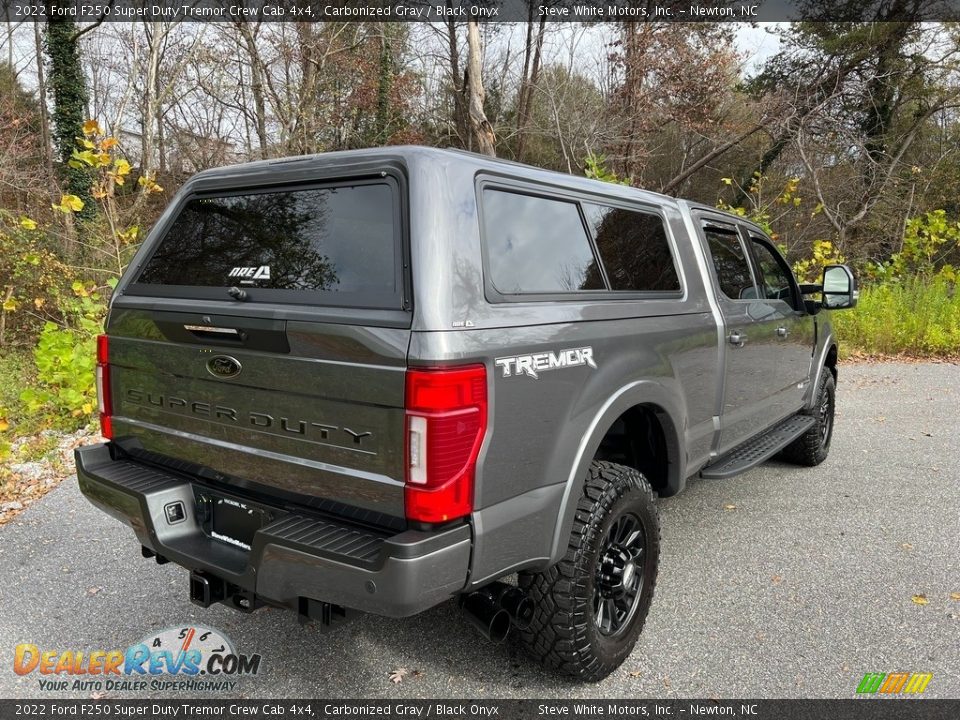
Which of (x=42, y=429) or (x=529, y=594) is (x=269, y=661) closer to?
(x=529, y=594)

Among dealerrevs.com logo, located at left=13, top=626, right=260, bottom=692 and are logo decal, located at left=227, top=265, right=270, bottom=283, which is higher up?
are logo decal, located at left=227, top=265, right=270, bottom=283

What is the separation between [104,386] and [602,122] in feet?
48.3

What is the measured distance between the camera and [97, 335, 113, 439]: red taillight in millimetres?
2857

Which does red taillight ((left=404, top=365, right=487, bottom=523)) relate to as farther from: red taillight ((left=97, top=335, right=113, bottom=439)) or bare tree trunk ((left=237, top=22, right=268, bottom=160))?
bare tree trunk ((left=237, top=22, right=268, bottom=160))

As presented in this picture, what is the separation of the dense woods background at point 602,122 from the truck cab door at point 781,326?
5.30 meters

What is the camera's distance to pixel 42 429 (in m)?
6.01

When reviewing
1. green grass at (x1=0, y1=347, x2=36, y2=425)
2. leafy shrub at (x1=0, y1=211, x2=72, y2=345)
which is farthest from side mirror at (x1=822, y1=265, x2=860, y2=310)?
leafy shrub at (x1=0, y1=211, x2=72, y2=345)

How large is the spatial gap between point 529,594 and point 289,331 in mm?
1273

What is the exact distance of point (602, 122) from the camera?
15680mm

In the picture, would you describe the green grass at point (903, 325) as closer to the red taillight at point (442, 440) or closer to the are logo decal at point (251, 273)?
the red taillight at point (442, 440)

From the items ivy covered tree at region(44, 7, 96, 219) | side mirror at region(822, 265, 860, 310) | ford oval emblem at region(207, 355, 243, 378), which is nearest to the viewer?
ford oval emblem at region(207, 355, 243, 378)

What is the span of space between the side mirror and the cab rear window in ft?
12.3

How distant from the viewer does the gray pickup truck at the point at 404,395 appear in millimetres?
2012

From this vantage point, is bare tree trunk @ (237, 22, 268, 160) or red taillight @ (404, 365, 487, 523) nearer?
red taillight @ (404, 365, 487, 523)
